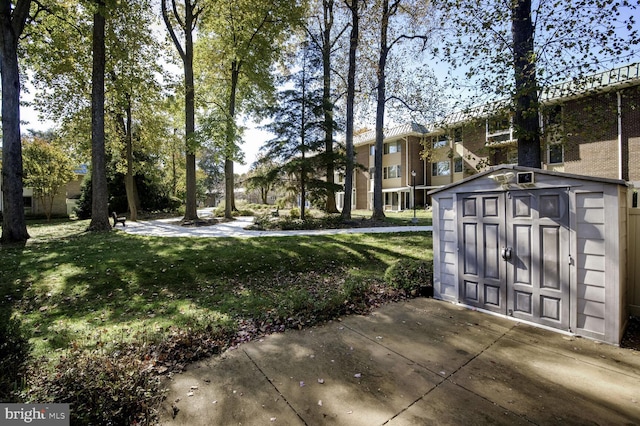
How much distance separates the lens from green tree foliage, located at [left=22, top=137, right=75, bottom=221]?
2045cm

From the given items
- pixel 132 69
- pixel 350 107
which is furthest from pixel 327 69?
pixel 132 69

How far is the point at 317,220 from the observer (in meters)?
15.2

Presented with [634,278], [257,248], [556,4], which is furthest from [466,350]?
[556,4]

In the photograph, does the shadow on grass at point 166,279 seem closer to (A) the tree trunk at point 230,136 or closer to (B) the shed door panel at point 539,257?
(B) the shed door panel at point 539,257

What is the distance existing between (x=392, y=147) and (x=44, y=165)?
29.2 metres

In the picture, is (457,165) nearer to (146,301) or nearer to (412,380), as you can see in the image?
(412,380)

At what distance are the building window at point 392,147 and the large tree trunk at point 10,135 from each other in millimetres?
26795

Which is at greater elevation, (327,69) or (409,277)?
(327,69)

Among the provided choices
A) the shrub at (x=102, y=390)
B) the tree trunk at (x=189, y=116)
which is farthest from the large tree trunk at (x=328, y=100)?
the shrub at (x=102, y=390)

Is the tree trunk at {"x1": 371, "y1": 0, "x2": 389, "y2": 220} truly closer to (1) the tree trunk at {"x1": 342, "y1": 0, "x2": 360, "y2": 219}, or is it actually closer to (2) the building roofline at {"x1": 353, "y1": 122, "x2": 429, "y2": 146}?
(1) the tree trunk at {"x1": 342, "y1": 0, "x2": 360, "y2": 219}

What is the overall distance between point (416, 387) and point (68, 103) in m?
20.7

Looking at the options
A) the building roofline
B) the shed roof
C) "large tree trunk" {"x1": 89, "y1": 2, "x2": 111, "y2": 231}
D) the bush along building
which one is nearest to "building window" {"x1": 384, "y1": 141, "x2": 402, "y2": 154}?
the bush along building

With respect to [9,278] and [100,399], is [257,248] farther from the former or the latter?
[100,399]

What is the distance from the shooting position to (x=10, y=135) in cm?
868
